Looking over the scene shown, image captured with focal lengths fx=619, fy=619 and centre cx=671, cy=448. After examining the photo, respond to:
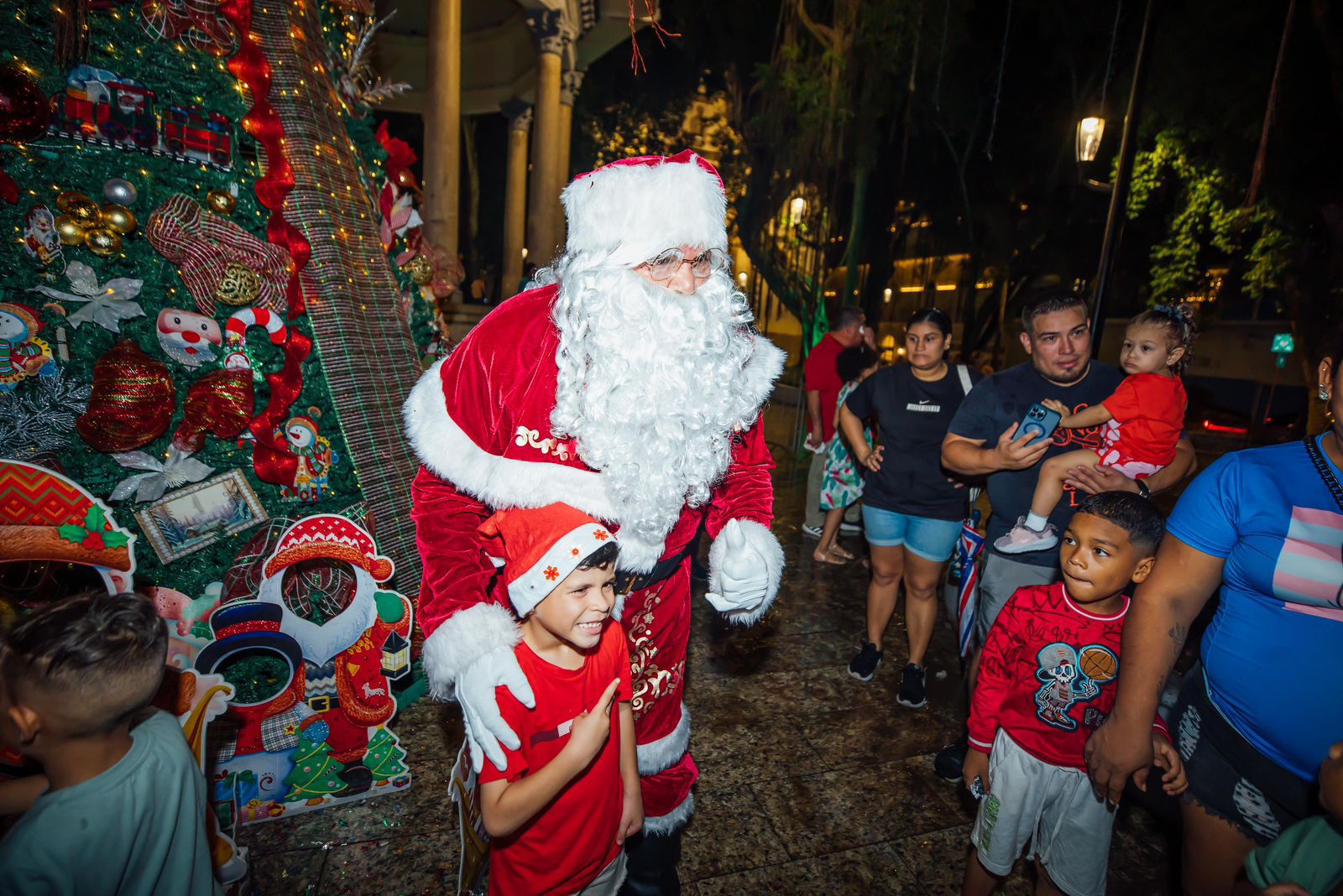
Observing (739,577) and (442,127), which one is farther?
(442,127)

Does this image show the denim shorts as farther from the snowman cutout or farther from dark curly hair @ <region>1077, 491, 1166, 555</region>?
the snowman cutout

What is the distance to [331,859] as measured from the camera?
87.4 inches

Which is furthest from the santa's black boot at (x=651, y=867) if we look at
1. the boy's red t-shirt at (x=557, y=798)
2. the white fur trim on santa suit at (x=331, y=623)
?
the white fur trim on santa suit at (x=331, y=623)

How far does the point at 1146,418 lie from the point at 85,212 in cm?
423

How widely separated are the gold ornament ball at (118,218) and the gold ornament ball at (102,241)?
0.8 inches

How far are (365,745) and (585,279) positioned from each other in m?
2.08

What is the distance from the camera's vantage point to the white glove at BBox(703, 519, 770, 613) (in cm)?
185

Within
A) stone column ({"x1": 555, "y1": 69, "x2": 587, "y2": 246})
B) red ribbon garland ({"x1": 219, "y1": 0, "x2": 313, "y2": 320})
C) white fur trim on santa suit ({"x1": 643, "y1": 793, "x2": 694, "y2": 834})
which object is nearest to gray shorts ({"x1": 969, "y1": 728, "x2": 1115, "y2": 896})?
white fur trim on santa suit ({"x1": 643, "y1": 793, "x2": 694, "y2": 834})

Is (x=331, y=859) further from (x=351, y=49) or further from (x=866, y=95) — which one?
(x=866, y=95)

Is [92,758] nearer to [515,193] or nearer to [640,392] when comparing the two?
[640,392]

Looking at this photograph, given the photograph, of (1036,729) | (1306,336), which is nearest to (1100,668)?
(1036,729)

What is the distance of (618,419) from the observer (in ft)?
5.34

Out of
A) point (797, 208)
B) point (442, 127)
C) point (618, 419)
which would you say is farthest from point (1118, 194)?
point (797, 208)

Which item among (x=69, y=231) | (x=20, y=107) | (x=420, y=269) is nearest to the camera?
(x=20, y=107)
